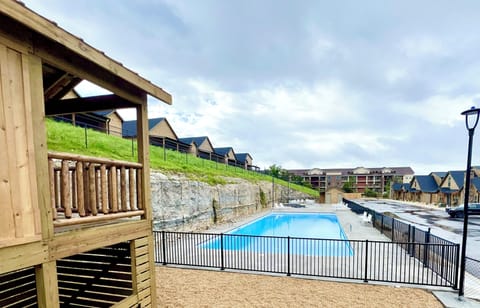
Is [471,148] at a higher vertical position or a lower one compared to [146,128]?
lower

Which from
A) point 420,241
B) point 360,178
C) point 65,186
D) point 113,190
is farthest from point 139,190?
point 360,178

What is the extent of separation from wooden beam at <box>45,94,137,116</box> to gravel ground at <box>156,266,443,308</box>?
4530 mm

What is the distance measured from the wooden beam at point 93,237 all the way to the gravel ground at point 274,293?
106 inches

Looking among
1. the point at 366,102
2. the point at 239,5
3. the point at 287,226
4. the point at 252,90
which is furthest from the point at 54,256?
the point at 366,102

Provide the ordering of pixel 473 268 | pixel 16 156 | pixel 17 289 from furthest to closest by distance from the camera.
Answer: pixel 473 268 → pixel 17 289 → pixel 16 156

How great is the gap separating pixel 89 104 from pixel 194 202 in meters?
11.4

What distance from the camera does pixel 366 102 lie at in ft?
74.7

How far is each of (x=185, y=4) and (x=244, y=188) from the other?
17.9 m

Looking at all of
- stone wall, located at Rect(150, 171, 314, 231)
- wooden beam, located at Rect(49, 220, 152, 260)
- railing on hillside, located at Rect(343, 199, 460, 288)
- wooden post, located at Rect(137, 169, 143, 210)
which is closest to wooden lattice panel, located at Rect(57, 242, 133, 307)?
wooden beam, located at Rect(49, 220, 152, 260)

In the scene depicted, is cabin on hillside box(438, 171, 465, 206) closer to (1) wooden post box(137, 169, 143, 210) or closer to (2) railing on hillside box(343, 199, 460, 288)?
(2) railing on hillside box(343, 199, 460, 288)

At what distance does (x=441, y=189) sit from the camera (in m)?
36.1

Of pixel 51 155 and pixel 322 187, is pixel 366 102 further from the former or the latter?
pixel 322 187

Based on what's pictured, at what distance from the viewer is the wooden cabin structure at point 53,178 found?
2.20m

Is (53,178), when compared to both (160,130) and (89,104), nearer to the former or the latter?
(89,104)
